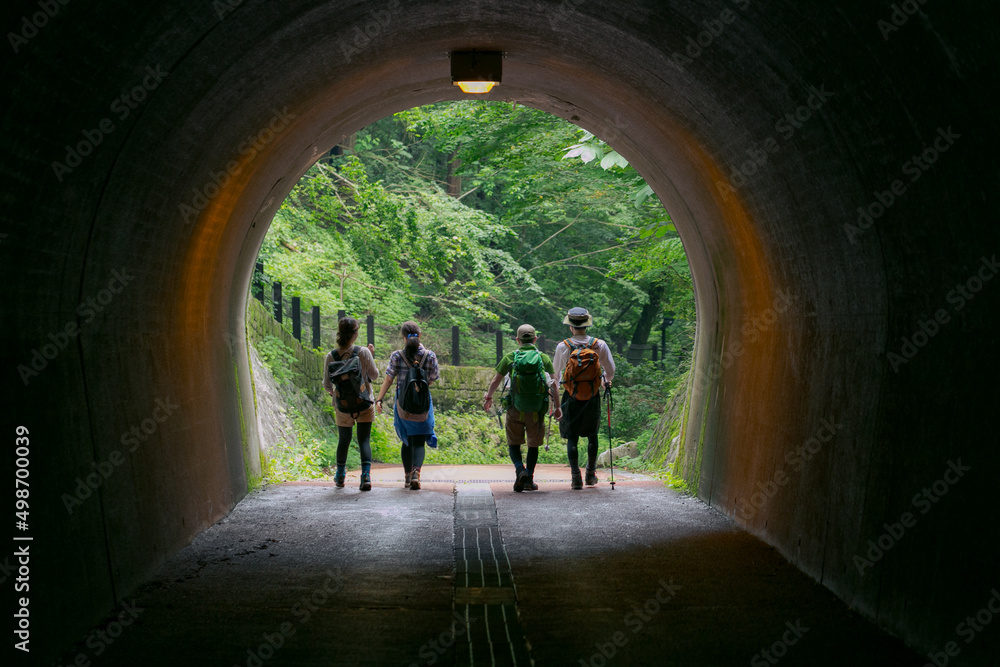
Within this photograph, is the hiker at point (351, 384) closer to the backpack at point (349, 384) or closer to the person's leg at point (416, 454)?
the backpack at point (349, 384)

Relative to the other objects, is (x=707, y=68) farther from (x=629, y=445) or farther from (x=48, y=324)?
(x=629, y=445)

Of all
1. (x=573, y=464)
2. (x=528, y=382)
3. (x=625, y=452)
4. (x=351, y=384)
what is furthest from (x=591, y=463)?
(x=625, y=452)

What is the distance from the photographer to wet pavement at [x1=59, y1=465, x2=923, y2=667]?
450 centimetres

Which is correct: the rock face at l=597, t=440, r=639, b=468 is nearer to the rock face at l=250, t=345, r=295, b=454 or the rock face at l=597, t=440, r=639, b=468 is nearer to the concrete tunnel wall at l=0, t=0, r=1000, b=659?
the rock face at l=250, t=345, r=295, b=454

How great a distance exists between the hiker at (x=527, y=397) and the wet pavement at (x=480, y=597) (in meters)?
1.59

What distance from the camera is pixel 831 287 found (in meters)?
5.89

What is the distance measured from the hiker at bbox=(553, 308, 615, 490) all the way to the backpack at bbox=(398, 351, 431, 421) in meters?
1.48

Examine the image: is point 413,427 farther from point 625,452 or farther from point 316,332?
point 316,332

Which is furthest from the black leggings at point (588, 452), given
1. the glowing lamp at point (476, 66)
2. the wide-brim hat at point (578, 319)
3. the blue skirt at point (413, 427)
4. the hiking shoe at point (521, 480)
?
the glowing lamp at point (476, 66)

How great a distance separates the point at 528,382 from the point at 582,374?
582mm

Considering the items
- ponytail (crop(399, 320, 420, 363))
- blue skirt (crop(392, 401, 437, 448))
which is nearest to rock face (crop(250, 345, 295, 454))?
blue skirt (crop(392, 401, 437, 448))

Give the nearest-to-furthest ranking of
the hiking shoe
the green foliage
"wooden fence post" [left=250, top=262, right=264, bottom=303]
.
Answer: the hiking shoe < the green foliage < "wooden fence post" [left=250, top=262, right=264, bottom=303]

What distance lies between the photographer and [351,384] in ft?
31.1

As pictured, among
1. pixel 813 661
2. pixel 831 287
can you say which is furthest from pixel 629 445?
pixel 813 661
